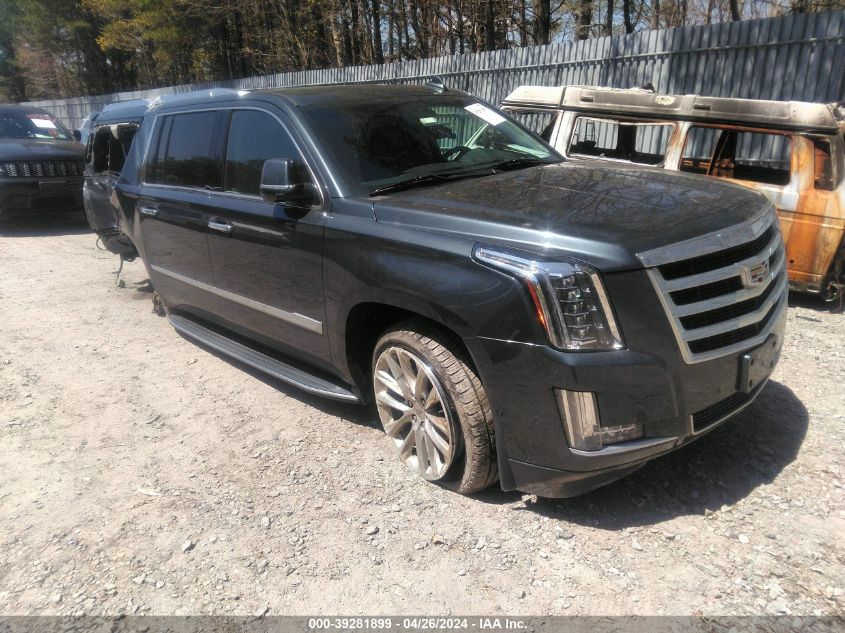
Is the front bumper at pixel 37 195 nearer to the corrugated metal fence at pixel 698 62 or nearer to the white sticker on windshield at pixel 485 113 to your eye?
the corrugated metal fence at pixel 698 62

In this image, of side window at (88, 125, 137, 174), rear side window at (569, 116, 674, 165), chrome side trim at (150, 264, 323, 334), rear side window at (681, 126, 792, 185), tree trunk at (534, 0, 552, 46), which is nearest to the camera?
chrome side trim at (150, 264, 323, 334)

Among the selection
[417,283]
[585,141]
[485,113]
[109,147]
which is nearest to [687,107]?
[585,141]

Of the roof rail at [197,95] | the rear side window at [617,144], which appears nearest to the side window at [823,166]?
the rear side window at [617,144]

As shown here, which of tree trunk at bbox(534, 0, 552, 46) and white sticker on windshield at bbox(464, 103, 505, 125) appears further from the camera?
tree trunk at bbox(534, 0, 552, 46)

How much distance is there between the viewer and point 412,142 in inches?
149

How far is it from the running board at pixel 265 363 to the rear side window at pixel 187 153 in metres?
1.09

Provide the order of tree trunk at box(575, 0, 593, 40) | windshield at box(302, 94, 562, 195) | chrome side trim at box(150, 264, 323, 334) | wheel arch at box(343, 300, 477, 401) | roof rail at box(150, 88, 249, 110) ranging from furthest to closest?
tree trunk at box(575, 0, 593, 40)
roof rail at box(150, 88, 249, 110)
chrome side trim at box(150, 264, 323, 334)
windshield at box(302, 94, 562, 195)
wheel arch at box(343, 300, 477, 401)

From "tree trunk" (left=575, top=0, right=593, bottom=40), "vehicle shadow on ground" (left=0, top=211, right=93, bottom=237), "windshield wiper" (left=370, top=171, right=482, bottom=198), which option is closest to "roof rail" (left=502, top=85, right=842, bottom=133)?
"windshield wiper" (left=370, top=171, right=482, bottom=198)

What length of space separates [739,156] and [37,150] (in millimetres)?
10998

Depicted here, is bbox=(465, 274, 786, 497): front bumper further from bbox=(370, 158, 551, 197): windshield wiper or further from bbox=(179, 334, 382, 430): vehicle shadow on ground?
bbox=(179, 334, 382, 430): vehicle shadow on ground

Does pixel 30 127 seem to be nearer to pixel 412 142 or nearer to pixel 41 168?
pixel 41 168

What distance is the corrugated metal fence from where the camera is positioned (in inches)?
298

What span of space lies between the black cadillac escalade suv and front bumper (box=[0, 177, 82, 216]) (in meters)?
8.13

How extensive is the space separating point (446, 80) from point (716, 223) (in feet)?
33.9
